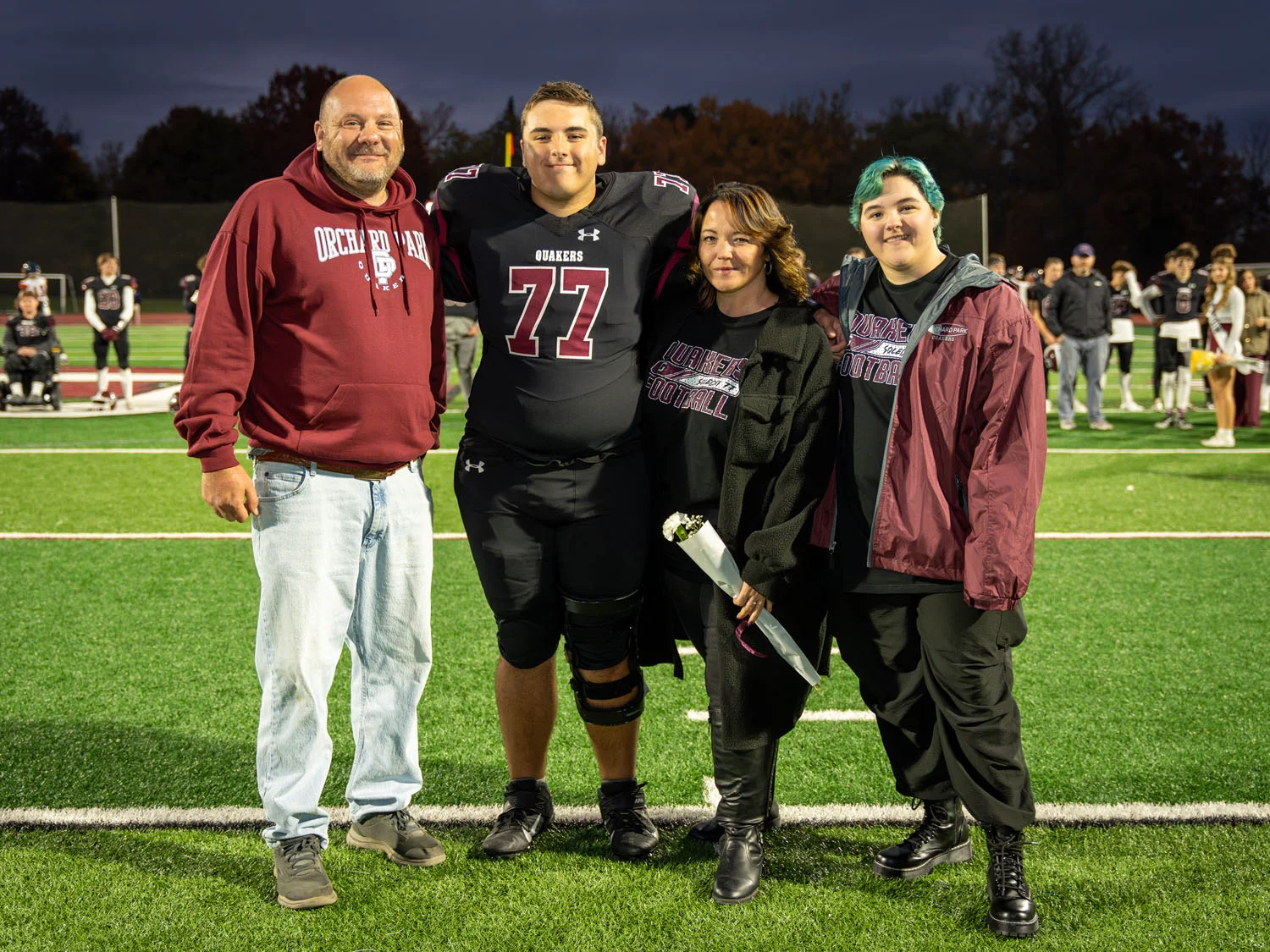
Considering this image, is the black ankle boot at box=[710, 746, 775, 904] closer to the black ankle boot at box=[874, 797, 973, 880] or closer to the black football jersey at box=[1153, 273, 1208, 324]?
the black ankle boot at box=[874, 797, 973, 880]

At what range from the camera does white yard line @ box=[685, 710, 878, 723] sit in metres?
4.35

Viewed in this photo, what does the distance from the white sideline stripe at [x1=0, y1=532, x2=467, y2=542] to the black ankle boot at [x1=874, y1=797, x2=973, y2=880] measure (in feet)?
14.7

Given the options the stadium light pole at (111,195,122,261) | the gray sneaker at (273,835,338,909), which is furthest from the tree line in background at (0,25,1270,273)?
the gray sneaker at (273,835,338,909)

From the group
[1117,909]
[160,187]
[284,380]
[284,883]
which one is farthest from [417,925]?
[160,187]

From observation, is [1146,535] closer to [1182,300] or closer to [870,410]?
[870,410]

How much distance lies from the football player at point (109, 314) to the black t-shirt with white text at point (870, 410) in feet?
43.7

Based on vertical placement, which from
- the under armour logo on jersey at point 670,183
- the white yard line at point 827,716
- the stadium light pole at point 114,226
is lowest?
the white yard line at point 827,716

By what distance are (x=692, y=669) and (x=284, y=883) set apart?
89.9 inches

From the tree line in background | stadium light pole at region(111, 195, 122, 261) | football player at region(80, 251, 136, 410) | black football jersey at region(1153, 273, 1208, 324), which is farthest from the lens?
the tree line in background

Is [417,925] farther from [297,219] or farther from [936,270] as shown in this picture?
[936,270]

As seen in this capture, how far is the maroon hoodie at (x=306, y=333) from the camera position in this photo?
9.54ft

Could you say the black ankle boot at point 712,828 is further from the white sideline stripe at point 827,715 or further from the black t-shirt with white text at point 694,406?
the white sideline stripe at point 827,715

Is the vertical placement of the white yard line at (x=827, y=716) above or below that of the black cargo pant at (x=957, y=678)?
below

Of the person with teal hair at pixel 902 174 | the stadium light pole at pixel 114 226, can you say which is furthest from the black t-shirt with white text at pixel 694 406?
the stadium light pole at pixel 114 226
